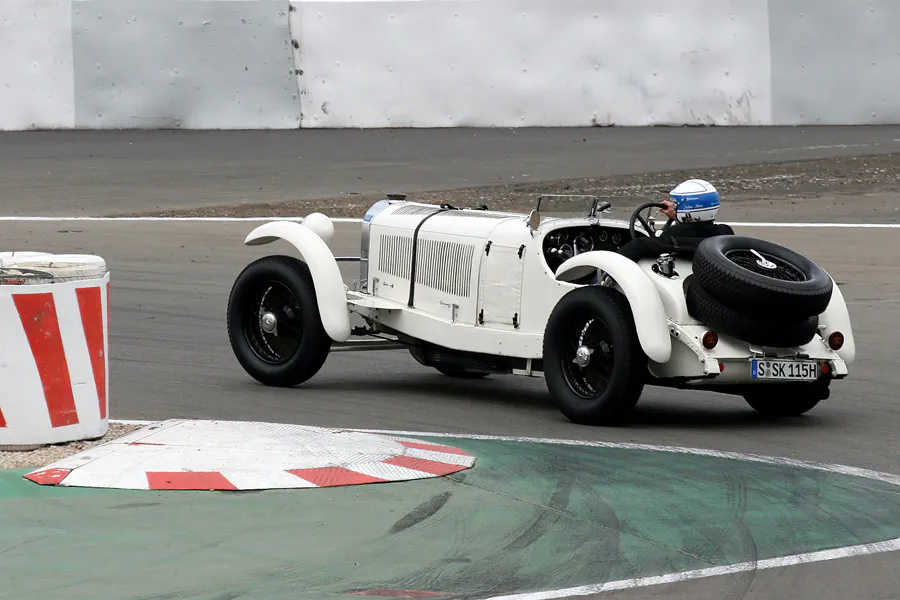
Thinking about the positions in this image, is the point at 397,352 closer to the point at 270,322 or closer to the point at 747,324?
the point at 270,322

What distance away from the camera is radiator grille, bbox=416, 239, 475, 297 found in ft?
30.8

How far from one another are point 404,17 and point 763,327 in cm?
1619

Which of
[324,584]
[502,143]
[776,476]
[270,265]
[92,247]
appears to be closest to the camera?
[324,584]

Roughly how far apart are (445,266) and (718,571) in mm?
4443

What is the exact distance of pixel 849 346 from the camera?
8.62 m

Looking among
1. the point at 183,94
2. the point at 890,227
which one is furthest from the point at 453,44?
the point at 890,227

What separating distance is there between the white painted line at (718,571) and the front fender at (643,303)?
2391 millimetres

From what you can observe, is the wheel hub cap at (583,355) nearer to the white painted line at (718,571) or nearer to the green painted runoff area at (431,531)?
the green painted runoff area at (431,531)

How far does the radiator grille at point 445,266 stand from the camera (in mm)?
9391

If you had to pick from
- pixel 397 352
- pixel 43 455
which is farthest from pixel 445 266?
pixel 43 455

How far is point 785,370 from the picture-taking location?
8.27m

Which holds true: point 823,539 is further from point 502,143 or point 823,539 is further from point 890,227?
point 502,143

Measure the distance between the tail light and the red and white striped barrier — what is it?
3.92m

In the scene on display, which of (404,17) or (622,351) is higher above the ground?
(404,17)
